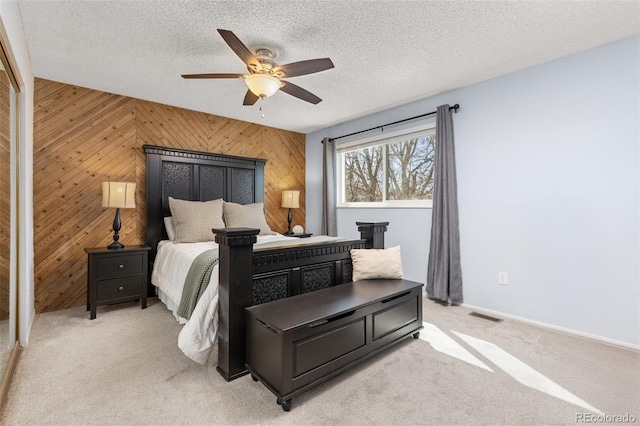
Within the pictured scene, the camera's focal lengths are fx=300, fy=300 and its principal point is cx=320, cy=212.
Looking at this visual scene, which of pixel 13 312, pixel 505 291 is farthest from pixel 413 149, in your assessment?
pixel 13 312

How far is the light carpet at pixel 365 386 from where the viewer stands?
155cm

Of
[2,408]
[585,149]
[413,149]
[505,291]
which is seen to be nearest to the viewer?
[2,408]

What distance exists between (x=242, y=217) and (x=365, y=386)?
2538 millimetres

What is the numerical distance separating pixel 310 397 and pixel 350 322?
482mm

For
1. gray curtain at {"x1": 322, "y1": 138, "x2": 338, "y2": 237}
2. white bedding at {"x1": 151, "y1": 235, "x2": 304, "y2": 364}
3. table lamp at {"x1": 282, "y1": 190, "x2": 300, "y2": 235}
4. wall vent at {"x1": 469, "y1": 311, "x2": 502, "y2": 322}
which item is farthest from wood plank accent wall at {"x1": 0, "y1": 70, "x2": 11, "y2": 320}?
wall vent at {"x1": 469, "y1": 311, "x2": 502, "y2": 322}

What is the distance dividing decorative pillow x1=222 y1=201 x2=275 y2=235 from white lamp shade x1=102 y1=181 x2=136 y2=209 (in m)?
1.02

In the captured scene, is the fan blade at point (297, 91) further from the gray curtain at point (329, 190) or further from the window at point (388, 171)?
the gray curtain at point (329, 190)

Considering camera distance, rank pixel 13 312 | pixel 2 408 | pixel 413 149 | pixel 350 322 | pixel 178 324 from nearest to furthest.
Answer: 1. pixel 2 408
2. pixel 350 322
3. pixel 13 312
4. pixel 178 324
5. pixel 413 149

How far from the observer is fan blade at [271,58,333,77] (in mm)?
2099

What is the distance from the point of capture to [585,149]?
2.54 meters

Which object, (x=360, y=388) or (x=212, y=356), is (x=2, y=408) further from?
(x=360, y=388)

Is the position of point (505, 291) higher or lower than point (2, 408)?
higher

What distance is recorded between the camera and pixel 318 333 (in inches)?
69.1

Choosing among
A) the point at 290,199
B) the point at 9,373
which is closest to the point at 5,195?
the point at 9,373
